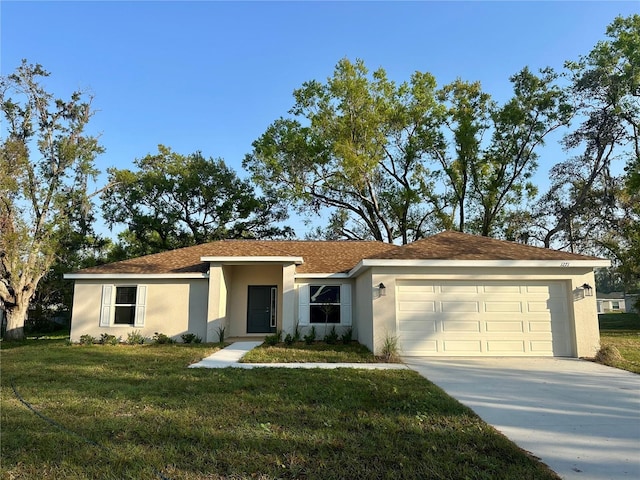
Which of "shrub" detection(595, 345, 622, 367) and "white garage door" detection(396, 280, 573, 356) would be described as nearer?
"shrub" detection(595, 345, 622, 367)

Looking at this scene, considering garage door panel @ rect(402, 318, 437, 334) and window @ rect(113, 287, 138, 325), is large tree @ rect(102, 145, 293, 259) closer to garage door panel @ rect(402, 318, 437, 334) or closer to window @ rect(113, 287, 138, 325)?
window @ rect(113, 287, 138, 325)

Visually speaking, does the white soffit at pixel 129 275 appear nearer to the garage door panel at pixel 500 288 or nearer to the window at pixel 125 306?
the window at pixel 125 306

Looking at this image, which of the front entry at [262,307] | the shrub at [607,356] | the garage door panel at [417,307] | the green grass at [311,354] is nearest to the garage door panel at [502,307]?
the garage door panel at [417,307]

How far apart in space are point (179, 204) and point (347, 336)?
18.2 meters

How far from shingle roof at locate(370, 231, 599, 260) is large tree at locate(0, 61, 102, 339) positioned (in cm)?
1638

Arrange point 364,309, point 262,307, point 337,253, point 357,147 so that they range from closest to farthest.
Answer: point 364,309, point 262,307, point 337,253, point 357,147

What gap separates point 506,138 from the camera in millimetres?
24672

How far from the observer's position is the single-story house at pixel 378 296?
32.2 ft

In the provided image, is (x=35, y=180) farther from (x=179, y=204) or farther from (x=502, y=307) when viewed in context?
(x=502, y=307)

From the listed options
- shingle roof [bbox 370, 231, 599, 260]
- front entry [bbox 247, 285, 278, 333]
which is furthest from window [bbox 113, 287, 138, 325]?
shingle roof [bbox 370, 231, 599, 260]

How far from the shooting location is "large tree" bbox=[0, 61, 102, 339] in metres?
17.1

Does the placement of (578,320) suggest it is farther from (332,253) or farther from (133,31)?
(133,31)

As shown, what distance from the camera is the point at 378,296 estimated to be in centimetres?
997

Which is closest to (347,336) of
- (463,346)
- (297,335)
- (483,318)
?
(297,335)
